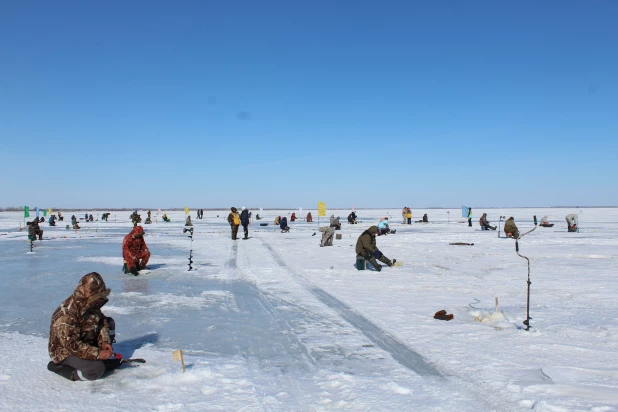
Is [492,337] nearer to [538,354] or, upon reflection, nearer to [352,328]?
[538,354]

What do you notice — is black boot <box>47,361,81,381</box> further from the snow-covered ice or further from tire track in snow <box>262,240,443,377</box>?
tire track in snow <box>262,240,443,377</box>

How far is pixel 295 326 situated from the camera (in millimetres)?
6910

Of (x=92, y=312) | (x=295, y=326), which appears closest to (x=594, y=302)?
(x=295, y=326)

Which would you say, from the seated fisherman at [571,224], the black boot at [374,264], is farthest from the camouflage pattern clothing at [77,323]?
the seated fisherman at [571,224]

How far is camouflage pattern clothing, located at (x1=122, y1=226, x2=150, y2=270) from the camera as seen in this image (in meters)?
12.3

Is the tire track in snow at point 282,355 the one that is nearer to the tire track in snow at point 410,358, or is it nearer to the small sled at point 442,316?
the tire track in snow at point 410,358

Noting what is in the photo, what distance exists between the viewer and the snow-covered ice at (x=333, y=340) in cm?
421

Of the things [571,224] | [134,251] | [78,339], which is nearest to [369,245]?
[134,251]

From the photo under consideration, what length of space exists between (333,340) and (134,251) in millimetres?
8266

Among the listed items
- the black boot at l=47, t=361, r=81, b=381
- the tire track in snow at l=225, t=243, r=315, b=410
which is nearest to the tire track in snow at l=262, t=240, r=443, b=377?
the tire track in snow at l=225, t=243, r=315, b=410

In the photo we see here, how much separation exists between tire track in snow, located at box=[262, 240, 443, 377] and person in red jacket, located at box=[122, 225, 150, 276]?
5455 millimetres

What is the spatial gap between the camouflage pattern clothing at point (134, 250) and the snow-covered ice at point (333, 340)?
1.65 ft

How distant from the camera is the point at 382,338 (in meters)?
6.14

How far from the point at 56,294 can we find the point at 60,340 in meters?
5.63
